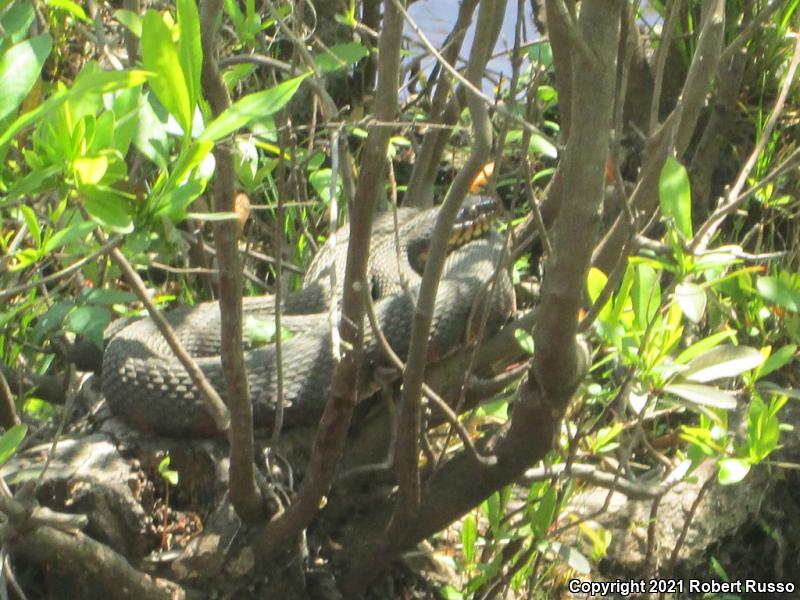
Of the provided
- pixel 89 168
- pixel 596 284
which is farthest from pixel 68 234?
pixel 596 284

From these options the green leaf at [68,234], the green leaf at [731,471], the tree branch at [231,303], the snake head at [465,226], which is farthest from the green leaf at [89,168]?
the snake head at [465,226]

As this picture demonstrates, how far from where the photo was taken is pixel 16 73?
3.08 feet

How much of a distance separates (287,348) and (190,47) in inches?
78.2

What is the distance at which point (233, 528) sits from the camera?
229cm

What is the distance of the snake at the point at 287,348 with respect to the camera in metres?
2.59

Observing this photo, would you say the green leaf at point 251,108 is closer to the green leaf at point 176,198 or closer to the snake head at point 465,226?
the green leaf at point 176,198

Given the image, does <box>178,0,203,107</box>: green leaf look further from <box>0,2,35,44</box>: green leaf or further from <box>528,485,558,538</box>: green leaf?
<box>528,485,558,538</box>: green leaf

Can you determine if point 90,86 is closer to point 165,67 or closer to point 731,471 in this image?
point 165,67

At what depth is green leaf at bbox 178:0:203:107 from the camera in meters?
1.07

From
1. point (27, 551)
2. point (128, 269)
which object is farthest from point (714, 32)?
point (27, 551)

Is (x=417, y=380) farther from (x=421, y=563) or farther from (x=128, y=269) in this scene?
(x=421, y=563)

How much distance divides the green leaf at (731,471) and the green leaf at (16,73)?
141 cm

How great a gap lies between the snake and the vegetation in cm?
10

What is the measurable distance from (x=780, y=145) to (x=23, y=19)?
3206 mm
